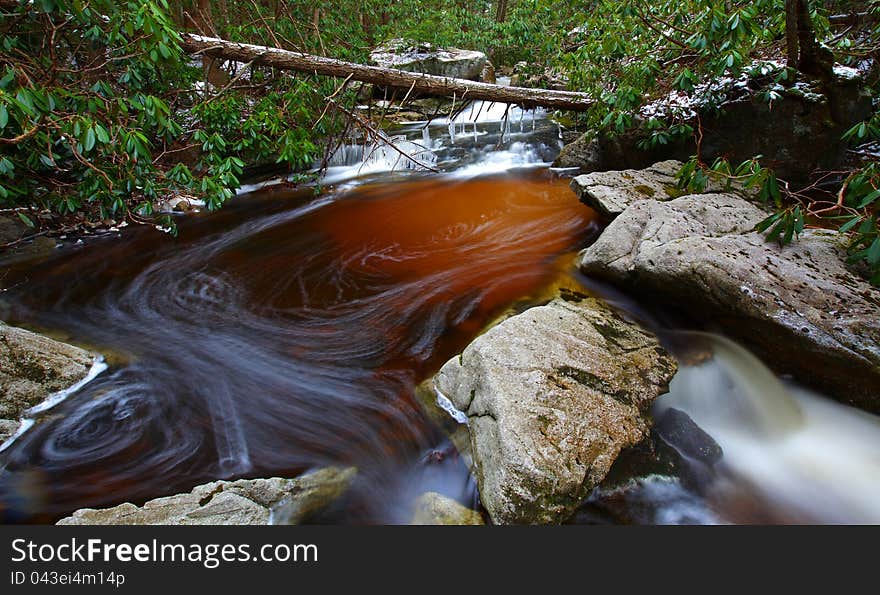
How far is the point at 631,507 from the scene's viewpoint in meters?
2.50

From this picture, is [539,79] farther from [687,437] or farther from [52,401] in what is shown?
[52,401]

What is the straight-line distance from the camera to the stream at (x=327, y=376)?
2.67 meters

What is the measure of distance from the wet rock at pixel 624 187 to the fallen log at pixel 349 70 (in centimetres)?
146

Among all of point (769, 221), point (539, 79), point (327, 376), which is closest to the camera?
point (769, 221)

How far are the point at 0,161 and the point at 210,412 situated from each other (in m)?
2.46

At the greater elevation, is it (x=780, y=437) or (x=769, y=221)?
(x=769, y=221)

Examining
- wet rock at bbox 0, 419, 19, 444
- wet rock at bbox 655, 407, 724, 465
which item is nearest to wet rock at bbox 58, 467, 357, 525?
wet rock at bbox 0, 419, 19, 444

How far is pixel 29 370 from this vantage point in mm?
3217

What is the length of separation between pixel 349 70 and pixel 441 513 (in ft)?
17.5

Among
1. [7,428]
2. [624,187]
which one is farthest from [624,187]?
[7,428]

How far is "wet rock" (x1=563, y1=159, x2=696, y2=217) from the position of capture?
17.6ft

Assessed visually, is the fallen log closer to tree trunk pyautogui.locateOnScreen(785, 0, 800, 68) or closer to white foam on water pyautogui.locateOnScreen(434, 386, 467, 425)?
tree trunk pyautogui.locateOnScreen(785, 0, 800, 68)

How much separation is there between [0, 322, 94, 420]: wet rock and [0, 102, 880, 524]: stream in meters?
0.16

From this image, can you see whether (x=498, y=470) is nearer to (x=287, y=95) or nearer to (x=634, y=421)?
(x=634, y=421)
